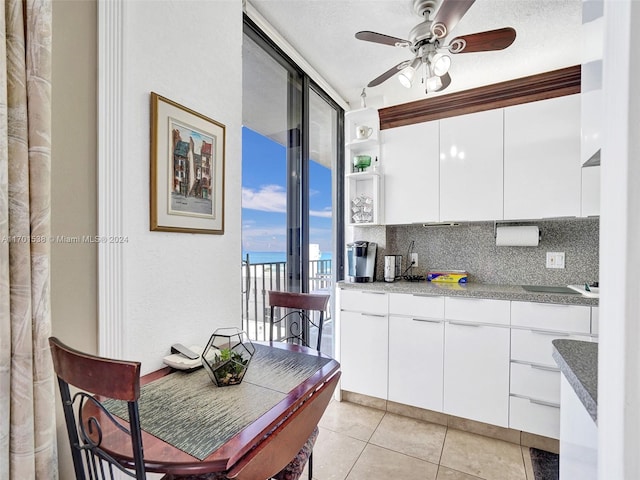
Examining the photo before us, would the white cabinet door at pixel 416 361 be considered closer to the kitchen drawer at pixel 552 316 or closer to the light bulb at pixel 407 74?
the kitchen drawer at pixel 552 316

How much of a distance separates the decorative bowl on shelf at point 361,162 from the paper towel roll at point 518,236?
1.25 metres

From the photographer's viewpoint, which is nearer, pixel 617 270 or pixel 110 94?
pixel 617 270

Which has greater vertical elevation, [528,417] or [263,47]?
[263,47]

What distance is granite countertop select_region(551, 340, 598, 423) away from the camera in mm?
710

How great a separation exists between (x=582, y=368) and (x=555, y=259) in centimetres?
212

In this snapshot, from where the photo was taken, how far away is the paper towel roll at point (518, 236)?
99.1 inches

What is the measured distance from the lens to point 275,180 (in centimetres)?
259

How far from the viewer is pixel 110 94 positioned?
123cm

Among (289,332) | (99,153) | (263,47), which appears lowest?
(289,332)

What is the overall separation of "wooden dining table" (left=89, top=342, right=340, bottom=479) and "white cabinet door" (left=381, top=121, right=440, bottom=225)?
177 cm

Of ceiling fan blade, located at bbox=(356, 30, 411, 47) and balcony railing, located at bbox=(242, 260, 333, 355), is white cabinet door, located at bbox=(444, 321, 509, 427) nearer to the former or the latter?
balcony railing, located at bbox=(242, 260, 333, 355)

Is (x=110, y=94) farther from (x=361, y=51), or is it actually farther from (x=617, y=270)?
(x=361, y=51)

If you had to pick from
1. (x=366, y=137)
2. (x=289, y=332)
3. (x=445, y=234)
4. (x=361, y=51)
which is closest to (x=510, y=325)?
(x=445, y=234)

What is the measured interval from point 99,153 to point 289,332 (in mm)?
1912
